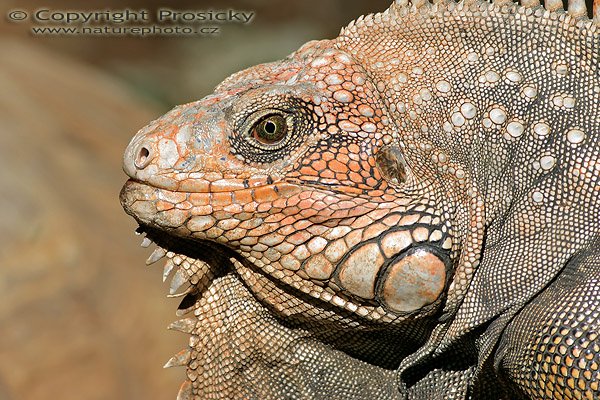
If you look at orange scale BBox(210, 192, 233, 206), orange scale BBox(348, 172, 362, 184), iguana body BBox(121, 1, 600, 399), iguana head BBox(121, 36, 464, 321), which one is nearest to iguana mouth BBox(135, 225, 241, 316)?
iguana body BBox(121, 1, 600, 399)

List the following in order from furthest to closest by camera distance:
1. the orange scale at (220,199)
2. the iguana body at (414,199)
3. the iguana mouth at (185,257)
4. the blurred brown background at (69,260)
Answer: the blurred brown background at (69,260)
the iguana mouth at (185,257)
the orange scale at (220,199)
the iguana body at (414,199)

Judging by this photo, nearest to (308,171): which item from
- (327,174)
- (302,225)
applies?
(327,174)

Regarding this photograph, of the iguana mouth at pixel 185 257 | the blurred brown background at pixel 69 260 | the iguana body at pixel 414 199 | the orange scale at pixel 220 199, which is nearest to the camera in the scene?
the iguana body at pixel 414 199

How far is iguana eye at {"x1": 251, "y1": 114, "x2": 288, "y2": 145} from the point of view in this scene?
9.73 feet

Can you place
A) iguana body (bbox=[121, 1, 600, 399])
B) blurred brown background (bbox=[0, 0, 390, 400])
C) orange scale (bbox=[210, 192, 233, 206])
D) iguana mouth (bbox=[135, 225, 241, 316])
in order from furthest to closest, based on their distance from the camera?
blurred brown background (bbox=[0, 0, 390, 400]), iguana mouth (bbox=[135, 225, 241, 316]), orange scale (bbox=[210, 192, 233, 206]), iguana body (bbox=[121, 1, 600, 399])

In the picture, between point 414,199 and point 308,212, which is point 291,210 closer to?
point 308,212

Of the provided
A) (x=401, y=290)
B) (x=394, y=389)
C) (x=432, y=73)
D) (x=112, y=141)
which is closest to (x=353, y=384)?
(x=394, y=389)

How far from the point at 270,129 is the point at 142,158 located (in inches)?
19.1

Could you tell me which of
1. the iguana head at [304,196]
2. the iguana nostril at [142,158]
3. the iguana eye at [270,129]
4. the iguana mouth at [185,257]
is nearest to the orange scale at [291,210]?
the iguana head at [304,196]

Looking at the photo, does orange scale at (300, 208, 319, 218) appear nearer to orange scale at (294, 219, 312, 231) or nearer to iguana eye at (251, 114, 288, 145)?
orange scale at (294, 219, 312, 231)

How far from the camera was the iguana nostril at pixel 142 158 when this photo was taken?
2.98 meters

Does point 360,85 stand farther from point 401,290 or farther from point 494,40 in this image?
point 401,290

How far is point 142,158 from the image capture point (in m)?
2.99

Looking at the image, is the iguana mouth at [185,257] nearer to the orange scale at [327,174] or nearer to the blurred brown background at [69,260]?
the orange scale at [327,174]
